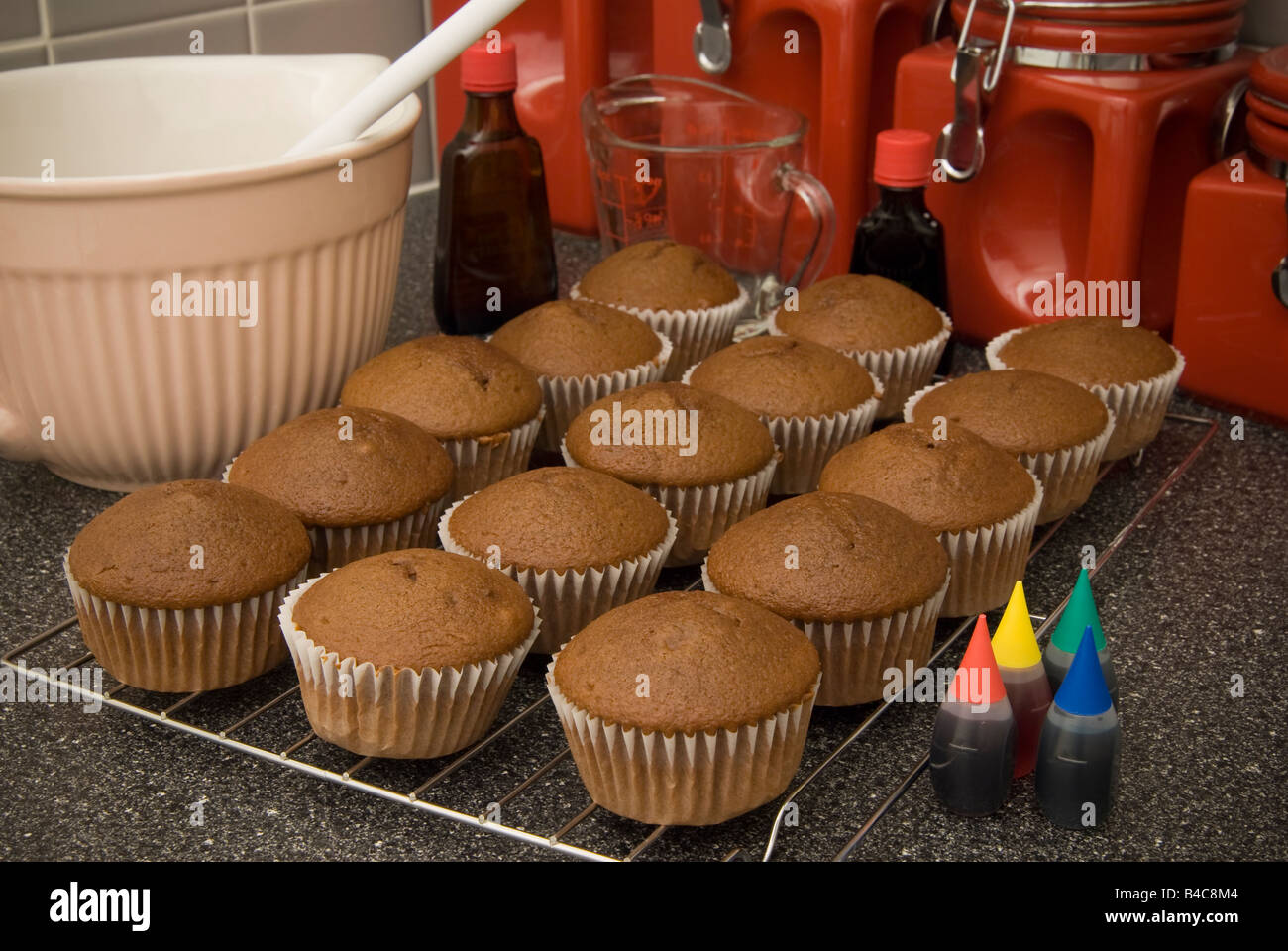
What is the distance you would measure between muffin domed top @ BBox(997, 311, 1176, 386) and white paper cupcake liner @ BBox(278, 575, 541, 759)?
633 millimetres

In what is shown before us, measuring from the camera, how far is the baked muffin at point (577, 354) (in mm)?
1315

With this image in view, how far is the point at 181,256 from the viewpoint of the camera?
1082 mm

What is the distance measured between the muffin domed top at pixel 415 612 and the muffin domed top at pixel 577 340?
380mm

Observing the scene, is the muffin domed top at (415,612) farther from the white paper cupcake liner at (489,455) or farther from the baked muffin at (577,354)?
the baked muffin at (577,354)

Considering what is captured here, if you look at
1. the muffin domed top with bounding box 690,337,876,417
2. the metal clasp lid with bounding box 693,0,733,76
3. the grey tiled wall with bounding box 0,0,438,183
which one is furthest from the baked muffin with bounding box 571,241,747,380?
the grey tiled wall with bounding box 0,0,438,183

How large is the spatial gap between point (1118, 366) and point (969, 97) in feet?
0.99

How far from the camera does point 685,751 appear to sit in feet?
2.75

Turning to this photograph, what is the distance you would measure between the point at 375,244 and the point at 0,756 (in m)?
0.52

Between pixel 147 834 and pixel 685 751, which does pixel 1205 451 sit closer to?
pixel 685 751

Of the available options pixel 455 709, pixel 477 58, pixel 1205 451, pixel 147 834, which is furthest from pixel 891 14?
pixel 147 834

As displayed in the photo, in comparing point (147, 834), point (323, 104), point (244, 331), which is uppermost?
point (323, 104)

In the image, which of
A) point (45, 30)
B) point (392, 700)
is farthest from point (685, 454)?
point (45, 30)

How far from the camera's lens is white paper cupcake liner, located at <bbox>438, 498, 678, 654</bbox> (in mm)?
1033
